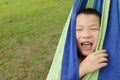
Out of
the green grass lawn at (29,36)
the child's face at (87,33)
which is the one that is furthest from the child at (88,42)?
the green grass lawn at (29,36)

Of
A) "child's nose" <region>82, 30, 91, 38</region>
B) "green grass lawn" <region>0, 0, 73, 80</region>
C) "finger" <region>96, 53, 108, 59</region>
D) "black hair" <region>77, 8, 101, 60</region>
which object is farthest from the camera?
"green grass lawn" <region>0, 0, 73, 80</region>

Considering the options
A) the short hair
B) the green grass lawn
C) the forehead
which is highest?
the short hair

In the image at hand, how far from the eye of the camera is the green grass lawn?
15.9 feet

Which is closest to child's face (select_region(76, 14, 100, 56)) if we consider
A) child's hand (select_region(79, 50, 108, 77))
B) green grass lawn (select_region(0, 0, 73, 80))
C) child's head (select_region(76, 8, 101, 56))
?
child's head (select_region(76, 8, 101, 56))

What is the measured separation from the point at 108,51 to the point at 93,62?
0.10 metres

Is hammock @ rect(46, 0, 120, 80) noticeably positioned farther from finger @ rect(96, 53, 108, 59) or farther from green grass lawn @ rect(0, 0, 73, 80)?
green grass lawn @ rect(0, 0, 73, 80)

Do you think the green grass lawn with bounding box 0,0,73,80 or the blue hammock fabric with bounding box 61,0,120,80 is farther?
the green grass lawn with bounding box 0,0,73,80

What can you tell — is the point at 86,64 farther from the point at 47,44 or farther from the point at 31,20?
the point at 31,20

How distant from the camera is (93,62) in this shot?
1.93 m

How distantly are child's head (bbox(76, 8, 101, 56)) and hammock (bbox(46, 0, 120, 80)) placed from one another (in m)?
0.05

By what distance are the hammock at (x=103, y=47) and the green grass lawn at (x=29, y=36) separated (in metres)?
2.52

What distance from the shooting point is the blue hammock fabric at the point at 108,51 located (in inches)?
75.4

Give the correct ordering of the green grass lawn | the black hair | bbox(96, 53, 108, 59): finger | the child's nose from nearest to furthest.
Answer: bbox(96, 53, 108, 59): finger < the child's nose < the black hair < the green grass lawn

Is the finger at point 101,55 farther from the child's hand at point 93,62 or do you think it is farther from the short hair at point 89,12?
the short hair at point 89,12
